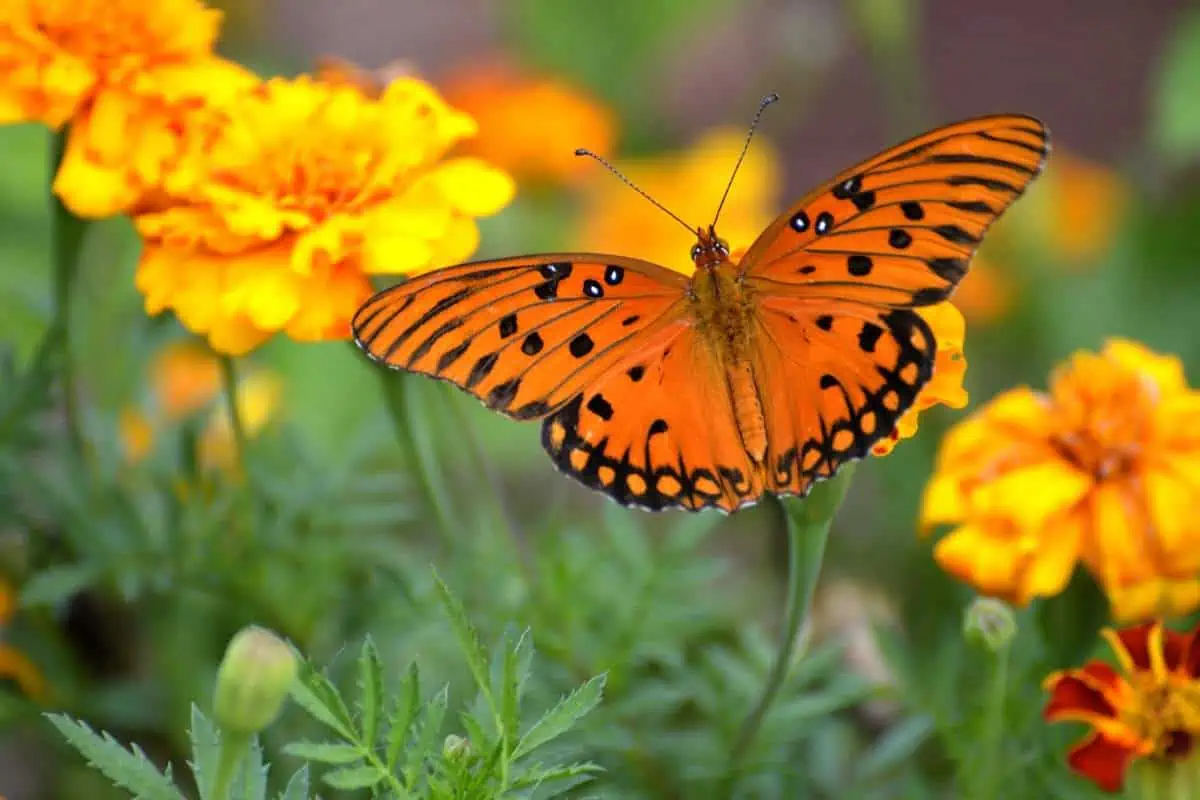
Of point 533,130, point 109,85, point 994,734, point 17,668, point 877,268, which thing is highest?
point 533,130

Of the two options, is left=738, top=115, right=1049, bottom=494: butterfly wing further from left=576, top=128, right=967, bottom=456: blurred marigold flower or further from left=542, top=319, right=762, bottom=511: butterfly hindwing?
left=576, top=128, right=967, bottom=456: blurred marigold flower

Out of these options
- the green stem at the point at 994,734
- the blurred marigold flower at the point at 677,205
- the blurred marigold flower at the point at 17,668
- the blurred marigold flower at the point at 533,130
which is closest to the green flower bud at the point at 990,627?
the green stem at the point at 994,734

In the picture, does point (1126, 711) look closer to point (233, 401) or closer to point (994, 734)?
point (994, 734)

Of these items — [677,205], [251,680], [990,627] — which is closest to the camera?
[251,680]

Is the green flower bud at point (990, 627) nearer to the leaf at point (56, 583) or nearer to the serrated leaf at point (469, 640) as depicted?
the serrated leaf at point (469, 640)

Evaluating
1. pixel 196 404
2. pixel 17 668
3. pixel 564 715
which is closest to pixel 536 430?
pixel 196 404

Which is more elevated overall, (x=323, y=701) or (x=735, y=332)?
(x=735, y=332)

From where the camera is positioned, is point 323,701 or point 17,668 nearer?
point 323,701
